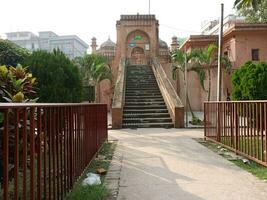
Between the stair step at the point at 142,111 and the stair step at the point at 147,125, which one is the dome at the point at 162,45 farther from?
the stair step at the point at 147,125

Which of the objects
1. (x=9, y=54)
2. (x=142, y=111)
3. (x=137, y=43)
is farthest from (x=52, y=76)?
(x=137, y=43)

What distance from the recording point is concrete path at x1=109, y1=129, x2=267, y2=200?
17.3ft

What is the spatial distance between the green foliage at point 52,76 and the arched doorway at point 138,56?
21.7 m

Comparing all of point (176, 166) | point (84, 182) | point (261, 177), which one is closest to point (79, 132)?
point (84, 182)

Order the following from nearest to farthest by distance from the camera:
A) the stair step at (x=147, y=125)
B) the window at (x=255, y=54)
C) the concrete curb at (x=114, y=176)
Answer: the concrete curb at (x=114, y=176) < the stair step at (x=147, y=125) < the window at (x=255, y=54)

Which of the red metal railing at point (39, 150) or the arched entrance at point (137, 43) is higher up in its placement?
the arched entrance at point (137, 43)

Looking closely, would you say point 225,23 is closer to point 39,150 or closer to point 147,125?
point 147,125

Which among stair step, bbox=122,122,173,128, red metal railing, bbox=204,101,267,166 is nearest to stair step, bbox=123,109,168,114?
stair step, bbox=122,122,173,128

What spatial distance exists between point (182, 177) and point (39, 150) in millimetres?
3276

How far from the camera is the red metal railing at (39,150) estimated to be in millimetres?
2920

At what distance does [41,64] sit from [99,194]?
23.7 feet

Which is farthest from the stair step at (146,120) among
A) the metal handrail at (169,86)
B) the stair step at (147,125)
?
the metal handrail at (169,86)

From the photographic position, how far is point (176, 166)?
293 inches

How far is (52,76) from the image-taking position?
1173 cm
